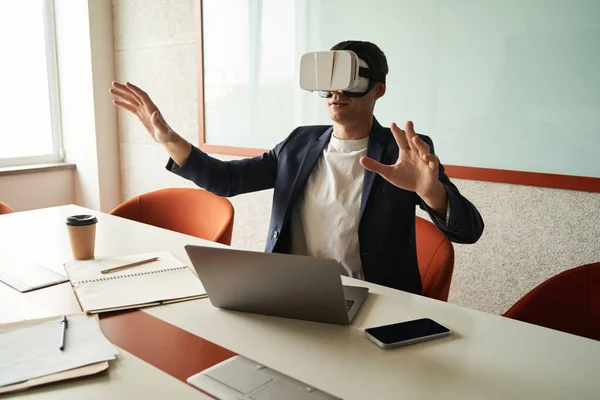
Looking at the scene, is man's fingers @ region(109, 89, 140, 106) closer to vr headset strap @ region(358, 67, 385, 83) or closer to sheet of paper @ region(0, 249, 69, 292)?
sheet of paper @ region(0, 249, 69, 292)

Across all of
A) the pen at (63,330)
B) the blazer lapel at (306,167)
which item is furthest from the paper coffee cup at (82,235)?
the blazer lapel at (306,167)

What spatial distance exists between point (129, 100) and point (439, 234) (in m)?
1.14

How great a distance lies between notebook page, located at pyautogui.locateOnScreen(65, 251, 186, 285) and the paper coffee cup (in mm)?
35

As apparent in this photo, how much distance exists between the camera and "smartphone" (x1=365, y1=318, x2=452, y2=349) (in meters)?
1.05

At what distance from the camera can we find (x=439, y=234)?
1.71m

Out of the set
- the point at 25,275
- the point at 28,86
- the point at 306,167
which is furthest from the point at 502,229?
the point at 28,86

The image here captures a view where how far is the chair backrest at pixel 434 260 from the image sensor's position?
1.61 m

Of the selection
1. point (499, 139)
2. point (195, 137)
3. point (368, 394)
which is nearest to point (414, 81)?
point (499, 139)

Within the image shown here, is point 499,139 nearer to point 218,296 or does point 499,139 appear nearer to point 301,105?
point 301,105

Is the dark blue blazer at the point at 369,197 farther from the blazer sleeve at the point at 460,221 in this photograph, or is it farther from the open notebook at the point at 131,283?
the open notebook at the point at 131,283

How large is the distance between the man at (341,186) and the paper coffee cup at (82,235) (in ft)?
1.12

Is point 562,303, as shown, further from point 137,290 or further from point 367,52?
point 137,290

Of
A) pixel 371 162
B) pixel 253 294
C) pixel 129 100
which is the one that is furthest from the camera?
pixel 129 100

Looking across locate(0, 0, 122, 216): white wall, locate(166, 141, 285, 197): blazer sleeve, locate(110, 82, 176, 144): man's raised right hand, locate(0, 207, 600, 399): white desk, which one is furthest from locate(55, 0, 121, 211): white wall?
locate(0, 207, 600, 399): white desk
